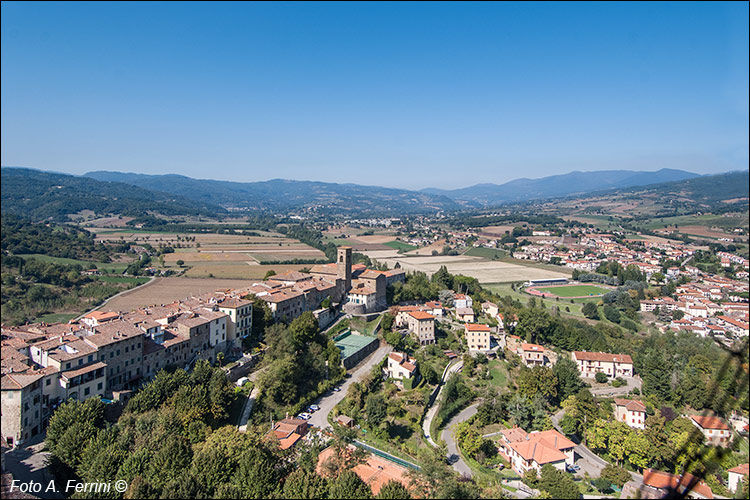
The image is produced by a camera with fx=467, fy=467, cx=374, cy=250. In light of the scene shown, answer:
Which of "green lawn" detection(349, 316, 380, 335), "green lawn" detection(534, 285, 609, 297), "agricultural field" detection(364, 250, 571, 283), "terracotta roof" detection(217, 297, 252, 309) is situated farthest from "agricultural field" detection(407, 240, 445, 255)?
"terracotta roof" detection(217, 297, 252, 309)

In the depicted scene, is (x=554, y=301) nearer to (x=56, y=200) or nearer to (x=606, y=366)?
(x=606, y=366)

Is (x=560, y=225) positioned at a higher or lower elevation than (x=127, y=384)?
higher

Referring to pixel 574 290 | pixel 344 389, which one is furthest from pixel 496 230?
pixel 344 389

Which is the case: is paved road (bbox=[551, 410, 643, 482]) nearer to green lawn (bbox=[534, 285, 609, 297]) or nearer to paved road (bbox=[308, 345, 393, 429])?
paved road (bbox=[308, 345, 393, 429])

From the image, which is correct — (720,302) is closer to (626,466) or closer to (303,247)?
(626,466)

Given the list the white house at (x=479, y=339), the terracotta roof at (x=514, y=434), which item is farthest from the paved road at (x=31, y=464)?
the white house at (x=479, y=339)

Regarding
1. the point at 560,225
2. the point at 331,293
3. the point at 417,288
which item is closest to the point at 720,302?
the point at 417,288

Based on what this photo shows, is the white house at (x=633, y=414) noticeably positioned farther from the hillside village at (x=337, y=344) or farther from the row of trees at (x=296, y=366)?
the row of trees at (x=296, y=366)
